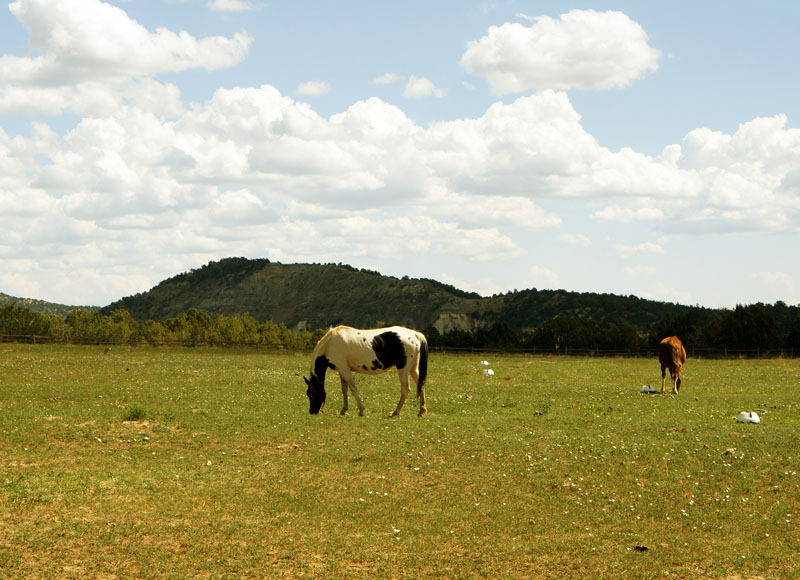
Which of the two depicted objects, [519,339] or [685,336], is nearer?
[685,336]

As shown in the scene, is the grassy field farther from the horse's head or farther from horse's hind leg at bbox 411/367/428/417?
the horse's head

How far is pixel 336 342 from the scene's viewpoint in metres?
23.0

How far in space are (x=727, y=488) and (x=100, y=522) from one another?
11.4m

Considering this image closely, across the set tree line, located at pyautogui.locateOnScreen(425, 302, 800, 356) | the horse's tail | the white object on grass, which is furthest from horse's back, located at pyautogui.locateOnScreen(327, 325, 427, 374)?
tree line, located at pyautogui.locateOnScreen(425, 302, 800, 356)

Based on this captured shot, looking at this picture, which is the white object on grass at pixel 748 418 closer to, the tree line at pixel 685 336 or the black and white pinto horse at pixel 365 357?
the black and white pinto horse at pixel 365 357

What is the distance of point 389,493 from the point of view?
42.7ft

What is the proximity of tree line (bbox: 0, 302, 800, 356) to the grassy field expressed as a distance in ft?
199

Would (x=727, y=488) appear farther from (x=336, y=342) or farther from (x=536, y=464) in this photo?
(x=336, y=342)

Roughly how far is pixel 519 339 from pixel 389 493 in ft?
315

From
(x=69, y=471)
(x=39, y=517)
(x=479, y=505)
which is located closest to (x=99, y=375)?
(x=69, y=471)

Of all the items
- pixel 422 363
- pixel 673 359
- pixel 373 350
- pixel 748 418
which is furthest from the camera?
pixel 673 359

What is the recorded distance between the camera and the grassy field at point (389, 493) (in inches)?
381

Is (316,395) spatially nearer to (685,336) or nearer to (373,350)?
(373,350)

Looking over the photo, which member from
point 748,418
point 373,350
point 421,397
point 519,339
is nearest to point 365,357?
point 373,350
